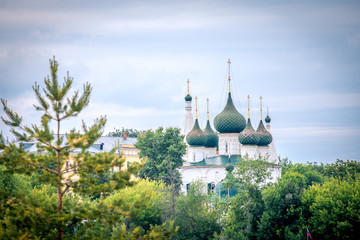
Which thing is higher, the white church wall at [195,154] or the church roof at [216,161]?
the white church wall at [195,154]

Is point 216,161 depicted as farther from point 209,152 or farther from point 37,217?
point 37,217

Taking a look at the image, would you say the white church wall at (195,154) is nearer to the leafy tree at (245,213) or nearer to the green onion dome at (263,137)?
the green onion dome at (263,137)

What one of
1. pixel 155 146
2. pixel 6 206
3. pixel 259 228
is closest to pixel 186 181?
pixel 155 146

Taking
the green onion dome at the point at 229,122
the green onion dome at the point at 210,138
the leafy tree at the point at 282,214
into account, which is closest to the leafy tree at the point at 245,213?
the leafy tree at the point at 282,214

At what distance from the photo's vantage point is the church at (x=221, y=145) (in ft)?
222

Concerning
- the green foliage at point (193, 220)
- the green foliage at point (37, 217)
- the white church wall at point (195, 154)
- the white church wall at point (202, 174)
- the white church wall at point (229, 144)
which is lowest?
the green foliage at point (193, 220)

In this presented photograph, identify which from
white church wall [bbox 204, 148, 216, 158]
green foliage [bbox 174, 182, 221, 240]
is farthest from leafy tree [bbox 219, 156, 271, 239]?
white church wall [bbox 204, 148, 216, 158]

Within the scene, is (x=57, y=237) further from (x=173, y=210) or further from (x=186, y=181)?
(x=186, y=181)

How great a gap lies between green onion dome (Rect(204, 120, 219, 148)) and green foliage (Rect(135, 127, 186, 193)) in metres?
6.87

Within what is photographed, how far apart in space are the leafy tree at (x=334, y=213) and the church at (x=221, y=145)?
23.8 meters

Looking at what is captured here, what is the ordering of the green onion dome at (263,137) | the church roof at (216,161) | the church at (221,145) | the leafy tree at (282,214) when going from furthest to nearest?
the green onion dome at (263,137) → the church roof at (216,161) → the church at (221,145) → the leafy tree at (282,214)

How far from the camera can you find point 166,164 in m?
63.5

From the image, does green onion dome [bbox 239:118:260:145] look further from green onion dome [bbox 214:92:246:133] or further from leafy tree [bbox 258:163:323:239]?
leafy tree [bbox 258:163:323:239]

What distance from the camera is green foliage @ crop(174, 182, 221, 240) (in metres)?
42.0
